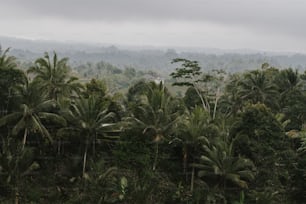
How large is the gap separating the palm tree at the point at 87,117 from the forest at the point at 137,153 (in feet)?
0.20

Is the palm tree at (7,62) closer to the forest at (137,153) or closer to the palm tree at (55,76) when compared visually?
the forest at (137,153)

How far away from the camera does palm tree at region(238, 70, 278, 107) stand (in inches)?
1369

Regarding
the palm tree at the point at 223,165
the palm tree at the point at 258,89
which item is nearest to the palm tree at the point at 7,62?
the palm tree at the point at 223,165

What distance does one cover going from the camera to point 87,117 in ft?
76.3

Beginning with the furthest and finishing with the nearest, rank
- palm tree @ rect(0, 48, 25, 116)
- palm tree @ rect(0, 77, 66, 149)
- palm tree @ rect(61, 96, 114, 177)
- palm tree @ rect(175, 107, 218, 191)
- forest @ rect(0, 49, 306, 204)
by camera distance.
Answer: palm tree @ rect(0, 48, 25, 116)
palm tree @ rect(175, 107, 218, 191)
palm tree @ rect(61, 96, 114, 177)
forest @ rect(0, 49, 306, 204)
palm tree @ rect(0, 77, 66, 149)

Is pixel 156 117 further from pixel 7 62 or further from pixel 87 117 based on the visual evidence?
pixel 7 62

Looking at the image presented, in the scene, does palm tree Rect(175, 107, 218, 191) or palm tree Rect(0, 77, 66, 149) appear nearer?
palm tree Rect(0, 77, 66, 149)

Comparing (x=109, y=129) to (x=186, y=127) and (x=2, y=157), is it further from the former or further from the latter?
(x=2, y=157)

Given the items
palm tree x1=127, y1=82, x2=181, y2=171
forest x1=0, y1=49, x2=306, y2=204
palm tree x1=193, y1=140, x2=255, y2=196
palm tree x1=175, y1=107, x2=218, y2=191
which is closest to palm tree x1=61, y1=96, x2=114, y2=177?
forest x1=0, y1=49, x2=306, y2=204

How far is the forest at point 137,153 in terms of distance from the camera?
23.0m

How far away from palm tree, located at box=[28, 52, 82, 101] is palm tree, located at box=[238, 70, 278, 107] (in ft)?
51.7

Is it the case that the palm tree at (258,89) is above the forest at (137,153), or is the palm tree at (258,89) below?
above

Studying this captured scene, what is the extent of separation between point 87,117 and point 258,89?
703 inches

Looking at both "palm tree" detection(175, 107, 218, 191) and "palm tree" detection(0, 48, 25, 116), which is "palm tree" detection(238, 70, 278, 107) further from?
"palm tree" detection(0, 48, 25, 116)
